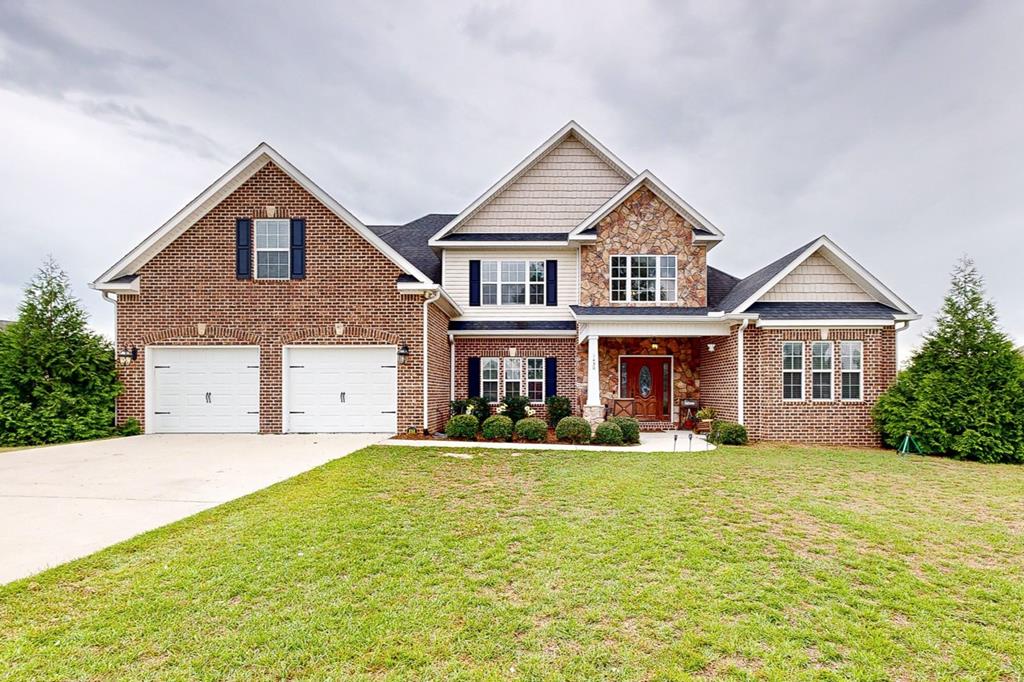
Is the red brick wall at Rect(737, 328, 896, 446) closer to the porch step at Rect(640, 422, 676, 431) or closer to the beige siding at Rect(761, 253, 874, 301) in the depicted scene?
the beige siding at Rect(761, 253, 874, 301)

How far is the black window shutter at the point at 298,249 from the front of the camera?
1276 cm

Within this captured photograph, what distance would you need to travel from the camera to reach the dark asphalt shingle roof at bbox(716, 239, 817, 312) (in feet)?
44.9

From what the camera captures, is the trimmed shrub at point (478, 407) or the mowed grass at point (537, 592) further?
the trimmed shrub at point (478, 407)

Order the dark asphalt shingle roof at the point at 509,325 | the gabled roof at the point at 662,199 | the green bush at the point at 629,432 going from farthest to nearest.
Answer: the dark asphalt shingle roof at the point at 509,325
the gabled roof at the point at 662,199
the green bush at the point at 629,432

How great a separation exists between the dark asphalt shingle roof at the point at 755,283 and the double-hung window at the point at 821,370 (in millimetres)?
2156

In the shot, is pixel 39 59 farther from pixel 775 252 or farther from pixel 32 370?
pixel 775 252

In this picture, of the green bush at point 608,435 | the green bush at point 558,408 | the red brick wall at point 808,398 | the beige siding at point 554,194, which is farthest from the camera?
the beige siding at point 554,194

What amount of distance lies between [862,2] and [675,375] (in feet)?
36.2

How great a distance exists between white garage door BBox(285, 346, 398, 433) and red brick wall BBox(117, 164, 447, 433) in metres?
0.31

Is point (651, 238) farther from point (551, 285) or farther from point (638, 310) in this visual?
point (551, 285)

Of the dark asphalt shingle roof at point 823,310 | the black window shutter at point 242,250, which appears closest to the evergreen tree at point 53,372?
the black window shutter at point 242,250

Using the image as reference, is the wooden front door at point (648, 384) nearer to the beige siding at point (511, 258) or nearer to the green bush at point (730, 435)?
the beige siding at point (511, 258)

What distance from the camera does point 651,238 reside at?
15.2 metres

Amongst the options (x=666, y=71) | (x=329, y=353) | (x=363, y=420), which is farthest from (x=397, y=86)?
(x=363, y=420)
